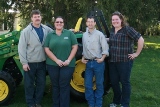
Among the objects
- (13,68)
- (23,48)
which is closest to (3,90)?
(13,68)

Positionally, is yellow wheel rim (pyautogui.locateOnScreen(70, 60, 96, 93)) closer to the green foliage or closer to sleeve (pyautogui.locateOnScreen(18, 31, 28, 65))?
sleeve (pyautogui.locateOnScreen(18, 31, 28, 65))

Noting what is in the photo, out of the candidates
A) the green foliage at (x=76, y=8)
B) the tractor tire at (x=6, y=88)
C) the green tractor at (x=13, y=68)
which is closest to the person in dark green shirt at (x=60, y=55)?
the green tractor at (x=13, y=68)

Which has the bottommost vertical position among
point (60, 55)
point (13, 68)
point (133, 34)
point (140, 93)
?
point (140, 93)

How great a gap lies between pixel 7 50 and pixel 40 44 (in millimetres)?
940

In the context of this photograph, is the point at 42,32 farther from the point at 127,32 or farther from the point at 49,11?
the point at 49,11

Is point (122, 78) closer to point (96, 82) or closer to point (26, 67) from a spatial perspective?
point (96, 82)

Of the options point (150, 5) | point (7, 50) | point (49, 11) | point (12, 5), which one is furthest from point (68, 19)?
point (7, 50)

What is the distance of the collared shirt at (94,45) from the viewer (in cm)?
438

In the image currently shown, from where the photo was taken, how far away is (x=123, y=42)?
4.32m

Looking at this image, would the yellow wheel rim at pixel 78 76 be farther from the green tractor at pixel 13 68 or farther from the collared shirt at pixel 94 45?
the collared shirt at pixel 94 45

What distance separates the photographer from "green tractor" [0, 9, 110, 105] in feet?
15.6

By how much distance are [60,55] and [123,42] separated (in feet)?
3.31

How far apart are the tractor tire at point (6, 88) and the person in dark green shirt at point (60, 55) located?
84cm

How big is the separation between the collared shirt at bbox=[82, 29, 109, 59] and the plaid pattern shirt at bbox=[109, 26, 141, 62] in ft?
0.43
